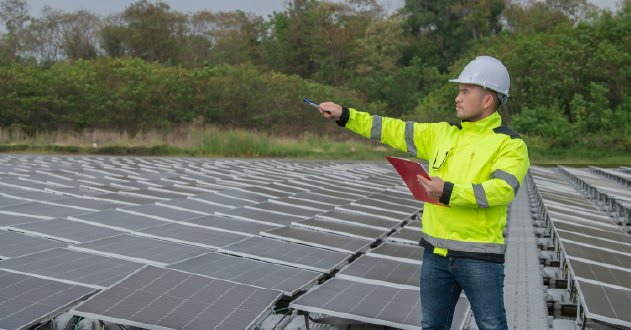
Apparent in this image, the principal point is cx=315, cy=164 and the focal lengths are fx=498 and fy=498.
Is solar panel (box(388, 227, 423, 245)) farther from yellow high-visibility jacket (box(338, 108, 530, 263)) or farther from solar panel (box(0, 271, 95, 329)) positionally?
solar panel (box(0, 271, 95, 329))

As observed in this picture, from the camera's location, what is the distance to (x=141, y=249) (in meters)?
4.54

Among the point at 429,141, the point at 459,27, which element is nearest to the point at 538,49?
the point at 459,27

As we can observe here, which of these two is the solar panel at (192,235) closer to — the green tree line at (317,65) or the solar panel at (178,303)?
the solar panel at (178,303)

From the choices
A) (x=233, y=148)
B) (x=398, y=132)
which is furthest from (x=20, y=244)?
(x=233, y=148)

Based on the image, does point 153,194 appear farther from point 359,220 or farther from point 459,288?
point 459,288

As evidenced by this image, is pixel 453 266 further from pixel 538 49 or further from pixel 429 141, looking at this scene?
pixel 538 49

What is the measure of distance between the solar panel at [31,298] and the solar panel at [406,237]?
10.2 ft

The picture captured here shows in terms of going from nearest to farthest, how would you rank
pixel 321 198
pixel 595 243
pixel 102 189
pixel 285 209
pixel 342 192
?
pixel 595 243
pixel 285 209
pixel 321 198
pixel 102 189
pixel 342 192

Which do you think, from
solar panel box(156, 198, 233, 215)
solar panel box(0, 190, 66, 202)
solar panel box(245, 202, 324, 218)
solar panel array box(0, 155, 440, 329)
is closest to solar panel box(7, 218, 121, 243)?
solar panel array box(0, 155, 440, 329)

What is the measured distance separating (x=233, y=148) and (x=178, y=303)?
22.3 meters

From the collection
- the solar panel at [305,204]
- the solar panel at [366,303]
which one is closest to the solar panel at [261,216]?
the solar panel at [305,204]

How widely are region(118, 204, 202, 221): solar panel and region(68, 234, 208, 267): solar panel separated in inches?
43.0

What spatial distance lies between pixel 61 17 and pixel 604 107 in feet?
160

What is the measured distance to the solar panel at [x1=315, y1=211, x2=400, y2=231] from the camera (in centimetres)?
612
